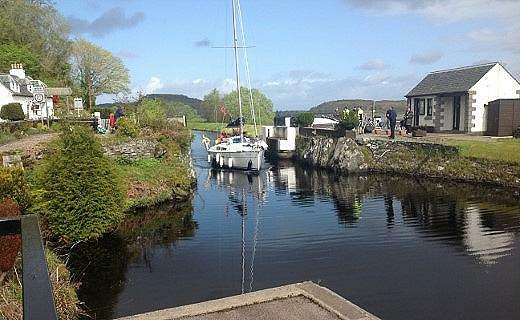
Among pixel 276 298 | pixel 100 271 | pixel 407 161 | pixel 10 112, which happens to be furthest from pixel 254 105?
pixel 276 298

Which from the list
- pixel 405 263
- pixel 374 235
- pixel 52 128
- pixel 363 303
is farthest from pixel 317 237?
pixel 52 128

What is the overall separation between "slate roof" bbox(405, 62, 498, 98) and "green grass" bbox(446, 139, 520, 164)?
699 centimetres

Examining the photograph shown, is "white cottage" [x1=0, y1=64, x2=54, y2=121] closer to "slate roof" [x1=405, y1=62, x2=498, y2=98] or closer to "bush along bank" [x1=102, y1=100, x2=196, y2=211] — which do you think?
"bush along bank" [x1=102, y1=100, x2=196, y2=211]

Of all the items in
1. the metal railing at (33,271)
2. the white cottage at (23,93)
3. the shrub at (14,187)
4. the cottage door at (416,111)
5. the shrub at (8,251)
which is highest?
the white cottage at (23,93)

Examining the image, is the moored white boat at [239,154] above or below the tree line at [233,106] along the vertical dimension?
below

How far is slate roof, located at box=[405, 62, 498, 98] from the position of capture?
34612 mm

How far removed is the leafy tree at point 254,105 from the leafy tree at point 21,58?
141 ft

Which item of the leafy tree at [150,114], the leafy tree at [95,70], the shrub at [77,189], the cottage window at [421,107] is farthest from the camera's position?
the leafy tree at [95,70]

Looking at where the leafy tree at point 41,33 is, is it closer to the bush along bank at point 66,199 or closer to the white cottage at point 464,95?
the bush along bank at point 66,199

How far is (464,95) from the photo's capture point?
34406 millimetres

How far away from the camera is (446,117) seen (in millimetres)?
36594

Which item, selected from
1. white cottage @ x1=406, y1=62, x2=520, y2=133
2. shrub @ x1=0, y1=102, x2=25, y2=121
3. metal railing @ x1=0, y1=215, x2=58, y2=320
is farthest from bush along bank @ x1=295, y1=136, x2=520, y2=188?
metal railing @ x1=0, y1=215, x2=58, y2=320

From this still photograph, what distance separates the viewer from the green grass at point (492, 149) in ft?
82.6

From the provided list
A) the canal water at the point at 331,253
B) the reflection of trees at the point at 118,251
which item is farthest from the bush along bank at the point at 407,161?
the reflection of trees at the point at 118,251
